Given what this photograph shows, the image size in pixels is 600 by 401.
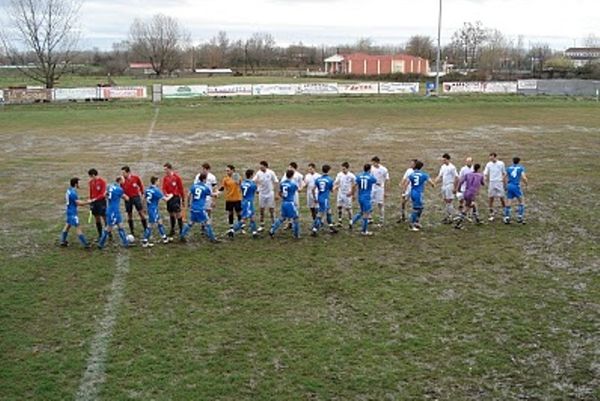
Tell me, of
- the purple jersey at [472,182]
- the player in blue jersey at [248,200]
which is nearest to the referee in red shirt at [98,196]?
the player in blue jersey at [248,200]

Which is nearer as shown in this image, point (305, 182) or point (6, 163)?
point (305, 182)

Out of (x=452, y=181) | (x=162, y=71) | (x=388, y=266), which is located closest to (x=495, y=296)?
(x=388, y=266)

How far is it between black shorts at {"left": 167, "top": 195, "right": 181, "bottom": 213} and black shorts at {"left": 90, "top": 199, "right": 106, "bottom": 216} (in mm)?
1651

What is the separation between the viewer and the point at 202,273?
46.7 ft

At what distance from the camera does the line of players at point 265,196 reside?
53.1 ft

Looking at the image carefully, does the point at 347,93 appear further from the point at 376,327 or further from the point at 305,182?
the point at 376,327

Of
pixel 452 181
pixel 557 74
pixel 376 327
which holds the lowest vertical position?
pixel 376 327

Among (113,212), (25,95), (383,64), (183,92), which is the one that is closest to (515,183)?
(113,212)

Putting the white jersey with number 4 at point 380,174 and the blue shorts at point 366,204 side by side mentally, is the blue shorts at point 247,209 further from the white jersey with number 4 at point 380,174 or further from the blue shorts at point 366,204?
the white jersey with number 4 at point 380,174

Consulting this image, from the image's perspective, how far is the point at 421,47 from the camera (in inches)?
Answer: 5595

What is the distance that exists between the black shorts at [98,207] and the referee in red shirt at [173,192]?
159 cm

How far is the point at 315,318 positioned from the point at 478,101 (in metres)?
49.9

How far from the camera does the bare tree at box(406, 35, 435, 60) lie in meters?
140

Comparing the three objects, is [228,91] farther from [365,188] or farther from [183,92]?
[365,188]
